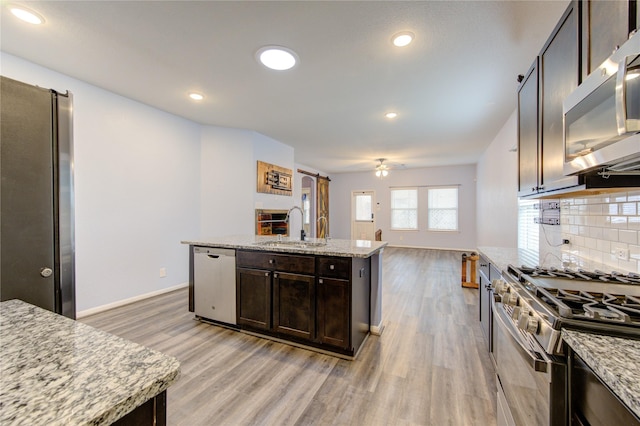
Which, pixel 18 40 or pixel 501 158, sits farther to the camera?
pixel 501 158

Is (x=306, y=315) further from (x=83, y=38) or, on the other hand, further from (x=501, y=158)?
(x=501, y=158)

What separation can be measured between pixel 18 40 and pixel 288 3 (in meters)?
2.41

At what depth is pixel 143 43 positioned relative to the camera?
7.20 ft

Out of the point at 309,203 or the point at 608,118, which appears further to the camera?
the point at 309,203

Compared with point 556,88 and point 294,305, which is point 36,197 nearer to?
point 294,305

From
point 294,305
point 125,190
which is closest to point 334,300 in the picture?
point 294,305

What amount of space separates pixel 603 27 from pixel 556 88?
1.39 ft

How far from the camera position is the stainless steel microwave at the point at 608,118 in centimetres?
79

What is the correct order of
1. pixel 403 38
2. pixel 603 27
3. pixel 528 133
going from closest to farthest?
pixel 603 27, pixel 528 133, pixel 403 38

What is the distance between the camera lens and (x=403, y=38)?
2080 millimetres

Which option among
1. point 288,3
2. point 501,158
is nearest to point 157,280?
point 288,3

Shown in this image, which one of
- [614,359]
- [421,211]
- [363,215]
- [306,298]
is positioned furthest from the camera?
[363,215]

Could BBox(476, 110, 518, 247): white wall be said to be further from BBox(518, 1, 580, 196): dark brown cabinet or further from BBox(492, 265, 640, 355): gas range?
BBox(492, 265, 640, 355): gas range

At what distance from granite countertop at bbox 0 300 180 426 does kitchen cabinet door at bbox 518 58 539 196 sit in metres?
2.23
